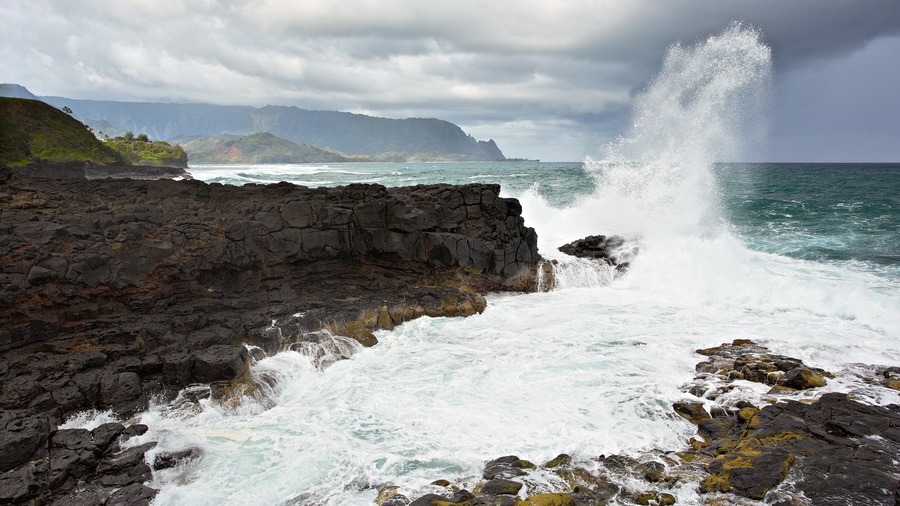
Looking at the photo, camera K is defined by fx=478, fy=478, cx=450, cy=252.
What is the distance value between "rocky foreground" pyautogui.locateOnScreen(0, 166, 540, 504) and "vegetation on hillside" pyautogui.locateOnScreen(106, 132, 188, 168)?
6661cm

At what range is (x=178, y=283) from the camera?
39.6ft

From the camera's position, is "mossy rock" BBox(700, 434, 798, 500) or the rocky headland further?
the rocky headland

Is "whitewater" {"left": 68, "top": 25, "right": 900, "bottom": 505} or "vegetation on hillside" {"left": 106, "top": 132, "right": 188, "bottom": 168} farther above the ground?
"vegetation on hillside" {"left": 106, "top": 132, "right": 188, "bottom": 168}

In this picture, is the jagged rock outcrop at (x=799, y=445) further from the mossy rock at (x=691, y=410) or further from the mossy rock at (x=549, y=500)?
the mossy rock at (x=549, y=500)

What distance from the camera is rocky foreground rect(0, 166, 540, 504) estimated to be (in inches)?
308

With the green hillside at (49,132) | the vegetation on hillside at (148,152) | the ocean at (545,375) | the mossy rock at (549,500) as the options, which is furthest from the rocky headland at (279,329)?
the vegetation on hillside at (148,152)

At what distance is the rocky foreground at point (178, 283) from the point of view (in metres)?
7.82

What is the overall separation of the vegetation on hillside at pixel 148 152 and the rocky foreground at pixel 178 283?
219 feet

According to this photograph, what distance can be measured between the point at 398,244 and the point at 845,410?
11549 millimetres

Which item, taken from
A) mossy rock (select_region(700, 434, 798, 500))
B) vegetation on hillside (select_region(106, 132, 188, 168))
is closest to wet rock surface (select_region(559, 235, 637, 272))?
mossy rock (select_region(700, 434, 798, 500))

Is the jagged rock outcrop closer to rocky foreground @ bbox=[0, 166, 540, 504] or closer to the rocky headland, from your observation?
the rocky headland

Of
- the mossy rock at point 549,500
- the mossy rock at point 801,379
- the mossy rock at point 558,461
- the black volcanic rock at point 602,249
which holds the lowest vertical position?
the mossy rock at point 558,461

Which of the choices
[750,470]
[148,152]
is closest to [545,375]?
[750,470]

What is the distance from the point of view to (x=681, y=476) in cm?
691
